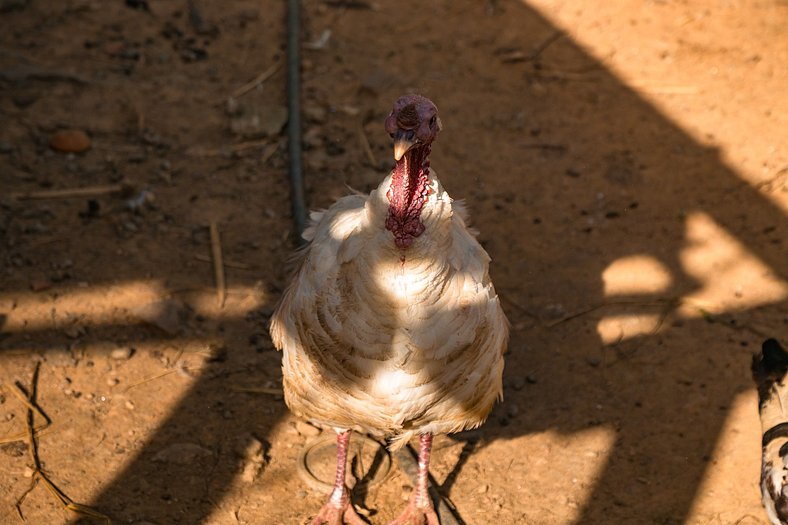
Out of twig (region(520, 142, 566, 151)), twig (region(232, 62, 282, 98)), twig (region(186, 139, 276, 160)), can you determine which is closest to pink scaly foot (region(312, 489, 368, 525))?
twig (region(186, 139, 276, 160))

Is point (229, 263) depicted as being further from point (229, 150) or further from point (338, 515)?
point (338, 515)

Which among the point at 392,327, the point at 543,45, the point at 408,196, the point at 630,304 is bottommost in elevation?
the point at 630,304

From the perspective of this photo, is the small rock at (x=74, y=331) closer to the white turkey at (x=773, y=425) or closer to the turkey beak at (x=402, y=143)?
the turkey beak at (x=402, y=143)

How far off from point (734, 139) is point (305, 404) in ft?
15.4

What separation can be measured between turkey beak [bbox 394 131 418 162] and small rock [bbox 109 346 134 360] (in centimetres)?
265

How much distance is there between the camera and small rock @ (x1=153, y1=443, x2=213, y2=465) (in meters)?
4.58

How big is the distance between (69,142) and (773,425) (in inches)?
205

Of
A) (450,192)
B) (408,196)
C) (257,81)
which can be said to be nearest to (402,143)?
(408,196)

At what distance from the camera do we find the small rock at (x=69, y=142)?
647cm

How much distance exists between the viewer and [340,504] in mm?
4438

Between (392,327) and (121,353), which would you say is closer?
(392,327)

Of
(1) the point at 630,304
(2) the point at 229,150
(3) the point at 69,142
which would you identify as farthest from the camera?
(2) the point at 229,150

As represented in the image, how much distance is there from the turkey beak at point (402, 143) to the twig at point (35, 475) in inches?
96.6

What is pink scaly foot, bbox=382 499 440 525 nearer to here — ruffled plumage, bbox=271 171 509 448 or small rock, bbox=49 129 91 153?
ruffled plumage, bbox=271 171 509 448
